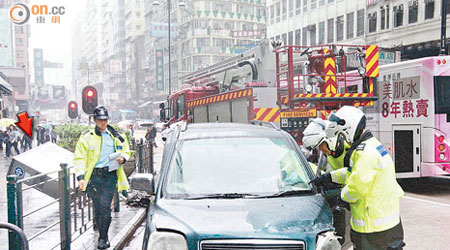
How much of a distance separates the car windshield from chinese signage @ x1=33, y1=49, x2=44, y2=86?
15810 cm

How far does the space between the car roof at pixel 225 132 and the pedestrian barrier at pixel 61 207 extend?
1.63 metres

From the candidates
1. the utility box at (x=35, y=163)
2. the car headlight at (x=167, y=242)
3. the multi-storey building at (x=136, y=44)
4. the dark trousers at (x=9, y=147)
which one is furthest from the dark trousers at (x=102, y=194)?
the multi-storey building at (x=136, y=44)

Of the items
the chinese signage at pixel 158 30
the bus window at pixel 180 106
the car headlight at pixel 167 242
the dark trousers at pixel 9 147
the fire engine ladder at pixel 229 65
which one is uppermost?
the chinese signage at pixel 158 30

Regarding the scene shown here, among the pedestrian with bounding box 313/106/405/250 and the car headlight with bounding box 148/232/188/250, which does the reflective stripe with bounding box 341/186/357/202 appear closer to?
the pedestrian with bounding box 313/106/405/250

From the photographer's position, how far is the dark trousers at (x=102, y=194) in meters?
5.62

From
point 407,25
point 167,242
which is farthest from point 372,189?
point 407,25

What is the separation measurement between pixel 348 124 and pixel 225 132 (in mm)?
1455

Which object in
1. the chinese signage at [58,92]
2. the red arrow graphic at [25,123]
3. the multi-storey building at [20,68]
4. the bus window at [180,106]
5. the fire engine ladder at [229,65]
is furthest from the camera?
the chinese signage at [58,92]

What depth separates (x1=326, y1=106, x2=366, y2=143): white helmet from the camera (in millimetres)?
3531

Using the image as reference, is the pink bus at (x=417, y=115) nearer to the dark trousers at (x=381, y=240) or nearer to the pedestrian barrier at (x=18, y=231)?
the dark trousers at (x=381, y=240)

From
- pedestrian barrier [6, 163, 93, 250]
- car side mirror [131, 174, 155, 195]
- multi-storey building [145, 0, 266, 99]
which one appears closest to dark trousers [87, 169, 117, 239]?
pedestrian barrier [6, 163, 93, 250]

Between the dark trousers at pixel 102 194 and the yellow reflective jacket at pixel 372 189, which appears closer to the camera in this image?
the yellow reflective jacket at pixel 372 189

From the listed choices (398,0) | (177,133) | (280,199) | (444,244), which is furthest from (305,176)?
(398,0)

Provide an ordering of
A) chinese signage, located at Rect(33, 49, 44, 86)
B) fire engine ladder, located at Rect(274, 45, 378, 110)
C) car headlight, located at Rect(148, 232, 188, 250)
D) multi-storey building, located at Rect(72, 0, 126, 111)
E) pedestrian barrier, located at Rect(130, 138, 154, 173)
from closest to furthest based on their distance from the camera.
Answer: car headlight, located at Rect(148, 232, 188, 250), fire engine ladder, located at Rect(274, 45, 378, 110), pedestrian barrier, located at Rect(130, 138, 154, 173), multi-storey building, located at Rect(72, 0, 126, 111), chinese signage, located at Rect(33, 49, 44, 86)
